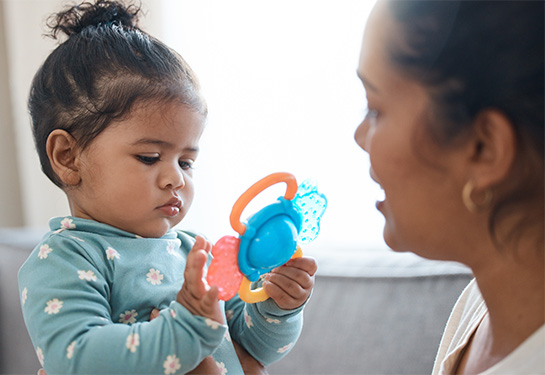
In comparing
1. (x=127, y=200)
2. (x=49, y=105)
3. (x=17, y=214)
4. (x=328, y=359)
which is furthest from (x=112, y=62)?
(x=17, y=214)

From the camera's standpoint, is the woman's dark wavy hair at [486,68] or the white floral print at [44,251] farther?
the white floral print at [44,251]

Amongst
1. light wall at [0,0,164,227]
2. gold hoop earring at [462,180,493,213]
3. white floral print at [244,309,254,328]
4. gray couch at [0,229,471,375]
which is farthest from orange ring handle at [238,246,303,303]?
light wall at [0,0,164,227]

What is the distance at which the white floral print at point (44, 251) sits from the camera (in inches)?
35.2

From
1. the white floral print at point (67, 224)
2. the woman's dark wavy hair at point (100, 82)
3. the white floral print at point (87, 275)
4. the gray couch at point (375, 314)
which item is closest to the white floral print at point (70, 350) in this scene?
the white floral print at point (87, 275)

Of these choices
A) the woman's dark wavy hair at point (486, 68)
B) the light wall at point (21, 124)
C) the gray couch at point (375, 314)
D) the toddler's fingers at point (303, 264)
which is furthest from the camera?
the light wall at point (21, 124)

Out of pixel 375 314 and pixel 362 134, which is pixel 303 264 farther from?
pixel 375 314

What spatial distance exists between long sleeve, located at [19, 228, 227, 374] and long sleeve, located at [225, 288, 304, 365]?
233mm

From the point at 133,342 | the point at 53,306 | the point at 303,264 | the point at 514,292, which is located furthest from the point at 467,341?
the point at 53,306

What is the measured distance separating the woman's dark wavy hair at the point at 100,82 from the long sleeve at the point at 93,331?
23cm

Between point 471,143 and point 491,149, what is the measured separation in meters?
0.02

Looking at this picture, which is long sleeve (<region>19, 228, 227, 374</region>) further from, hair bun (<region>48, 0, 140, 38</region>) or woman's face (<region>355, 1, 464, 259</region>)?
hair bun (<region>48, 0, 140, 38</region>)

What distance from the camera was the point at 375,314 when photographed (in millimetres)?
1465

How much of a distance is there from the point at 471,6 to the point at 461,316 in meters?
0.57

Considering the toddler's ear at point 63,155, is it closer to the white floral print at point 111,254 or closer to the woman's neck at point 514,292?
the white floral print at point 111,254
